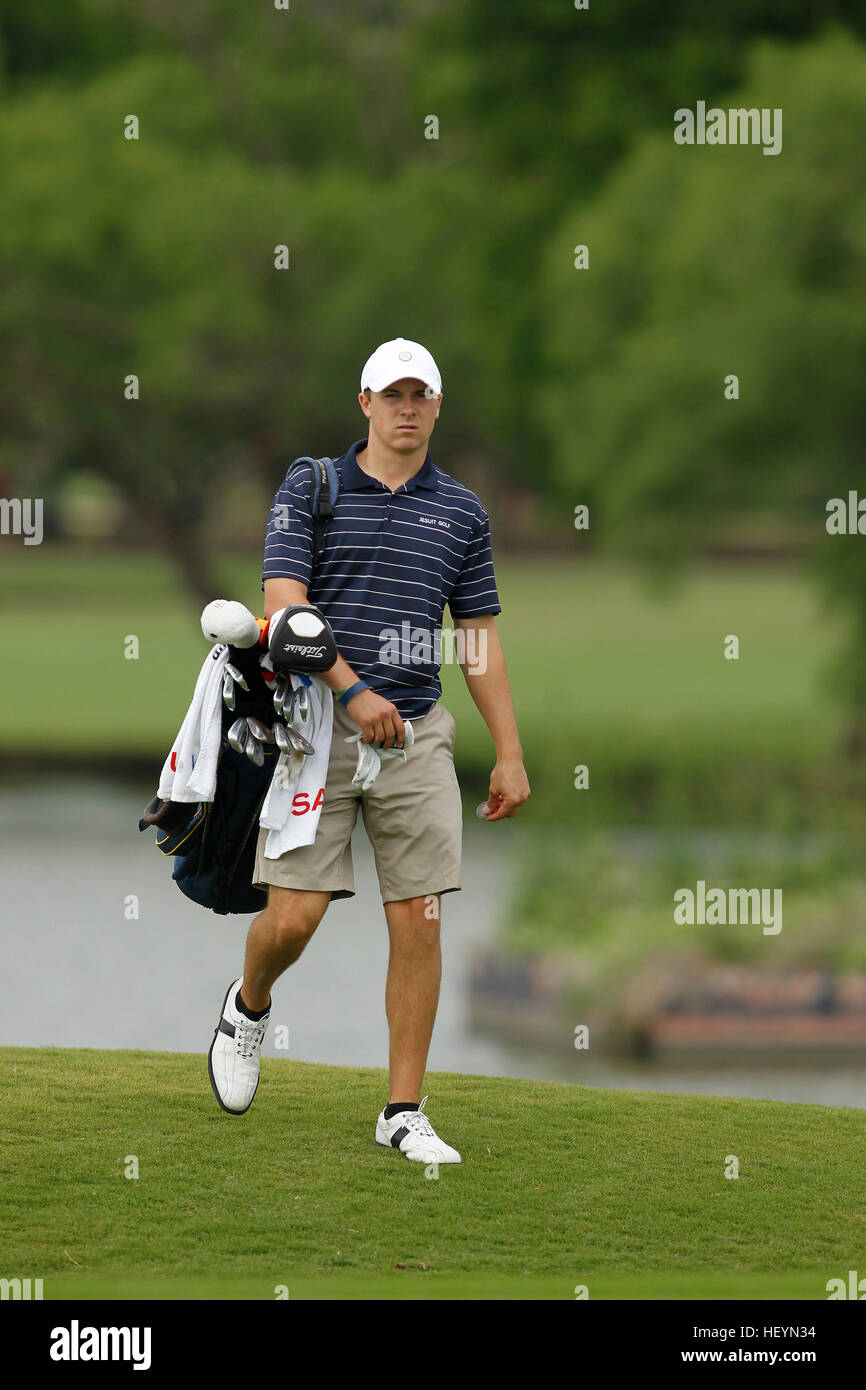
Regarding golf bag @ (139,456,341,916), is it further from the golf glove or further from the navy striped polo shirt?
the golf glove

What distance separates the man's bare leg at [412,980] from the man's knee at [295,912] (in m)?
0.17

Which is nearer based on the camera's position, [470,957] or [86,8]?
[470,957]

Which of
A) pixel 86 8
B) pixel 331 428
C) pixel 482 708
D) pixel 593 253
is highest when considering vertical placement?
pixel 86 8

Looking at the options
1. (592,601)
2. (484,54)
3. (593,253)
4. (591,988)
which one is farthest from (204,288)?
(592,601)

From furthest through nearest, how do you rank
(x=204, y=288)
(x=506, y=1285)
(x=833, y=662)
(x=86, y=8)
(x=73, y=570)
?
1. (x=73, y=570)
2. (x=86, y=8)
3. (x=204, y=288)
4. (x=833, y=662)
5. (x=506, y=1285)

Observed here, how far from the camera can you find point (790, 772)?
22812 millimetres

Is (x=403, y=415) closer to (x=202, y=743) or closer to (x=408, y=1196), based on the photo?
(x=202, y=743)

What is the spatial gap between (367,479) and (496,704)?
2.01 feet

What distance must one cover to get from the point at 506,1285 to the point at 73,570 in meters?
67.5

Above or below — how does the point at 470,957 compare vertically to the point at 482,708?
above

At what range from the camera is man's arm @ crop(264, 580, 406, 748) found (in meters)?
4.49

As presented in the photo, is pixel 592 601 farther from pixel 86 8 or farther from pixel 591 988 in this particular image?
pixel 591 988

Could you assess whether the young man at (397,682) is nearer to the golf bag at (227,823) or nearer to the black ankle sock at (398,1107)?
the black ankle sock at (398,1107)

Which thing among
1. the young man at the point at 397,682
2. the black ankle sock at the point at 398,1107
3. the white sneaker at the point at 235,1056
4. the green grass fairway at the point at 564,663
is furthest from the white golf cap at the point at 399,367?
the green grass fairway at the point at 564,663
